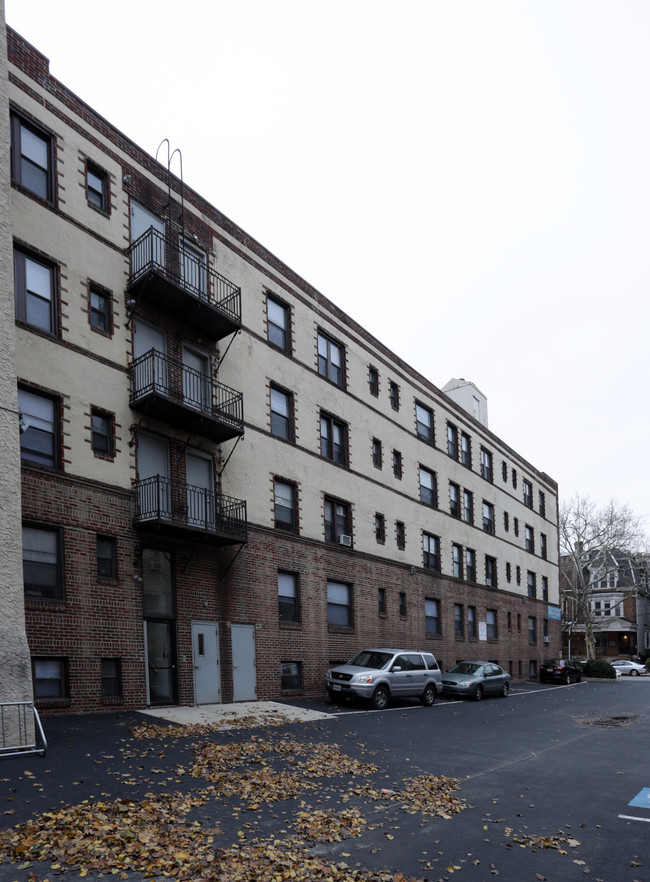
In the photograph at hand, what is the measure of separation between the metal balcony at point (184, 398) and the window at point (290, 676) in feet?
23.5

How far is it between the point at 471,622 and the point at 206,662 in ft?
68.8

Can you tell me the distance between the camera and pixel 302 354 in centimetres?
2597

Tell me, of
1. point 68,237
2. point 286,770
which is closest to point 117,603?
point 286,770

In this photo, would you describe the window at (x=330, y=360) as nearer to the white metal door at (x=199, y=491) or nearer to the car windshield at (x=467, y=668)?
the white metal door at (x=199, y=491)

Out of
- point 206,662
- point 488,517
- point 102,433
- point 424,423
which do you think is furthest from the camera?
point 488,517

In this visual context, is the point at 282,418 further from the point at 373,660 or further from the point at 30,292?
the point at 30,292

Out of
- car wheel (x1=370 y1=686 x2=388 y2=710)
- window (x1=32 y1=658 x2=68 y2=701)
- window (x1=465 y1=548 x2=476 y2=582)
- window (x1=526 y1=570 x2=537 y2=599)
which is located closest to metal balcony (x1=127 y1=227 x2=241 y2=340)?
window (x1=32 y1=658 x2=68 y2=701)

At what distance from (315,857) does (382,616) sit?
21.7 meters

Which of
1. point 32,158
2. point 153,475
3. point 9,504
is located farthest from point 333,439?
point 9,504

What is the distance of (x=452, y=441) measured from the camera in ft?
125

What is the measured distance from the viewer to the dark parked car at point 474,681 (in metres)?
26.5

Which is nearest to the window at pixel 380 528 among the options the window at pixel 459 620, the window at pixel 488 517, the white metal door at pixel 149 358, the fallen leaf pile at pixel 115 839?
the window at pixel 459 620

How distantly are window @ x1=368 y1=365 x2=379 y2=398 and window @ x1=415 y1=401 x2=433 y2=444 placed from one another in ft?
13.1

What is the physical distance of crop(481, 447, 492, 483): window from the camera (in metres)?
42.3
